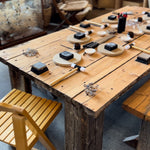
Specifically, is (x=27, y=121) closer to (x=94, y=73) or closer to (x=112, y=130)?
(x=94, y=73)

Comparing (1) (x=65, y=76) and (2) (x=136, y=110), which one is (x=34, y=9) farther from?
(2) (x=136, y=110)

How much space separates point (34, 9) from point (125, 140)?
7.46 ft

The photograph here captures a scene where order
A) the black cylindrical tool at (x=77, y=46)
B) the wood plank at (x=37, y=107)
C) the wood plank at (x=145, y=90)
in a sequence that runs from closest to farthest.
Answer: the wood plank at (x=37, y=107) → the wood plank at (x=145, y=90) → the black cylindrical tool at (x=77, y=46)

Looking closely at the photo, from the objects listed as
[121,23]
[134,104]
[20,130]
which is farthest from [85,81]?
[121,23]

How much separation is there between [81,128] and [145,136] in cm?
52

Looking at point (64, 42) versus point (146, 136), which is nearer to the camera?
point (146, 136)

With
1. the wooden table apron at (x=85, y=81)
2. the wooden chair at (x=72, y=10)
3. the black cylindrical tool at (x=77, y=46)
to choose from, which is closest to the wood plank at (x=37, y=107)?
the wooden table apron at (x=85, y=81)

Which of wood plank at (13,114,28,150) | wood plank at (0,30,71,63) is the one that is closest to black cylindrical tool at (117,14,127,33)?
wood plank at (0,30,71,63)

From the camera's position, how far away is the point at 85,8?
437 centimetres

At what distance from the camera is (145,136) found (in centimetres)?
169

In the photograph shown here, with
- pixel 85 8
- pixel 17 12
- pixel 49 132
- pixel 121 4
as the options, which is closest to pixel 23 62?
pixel 49 132

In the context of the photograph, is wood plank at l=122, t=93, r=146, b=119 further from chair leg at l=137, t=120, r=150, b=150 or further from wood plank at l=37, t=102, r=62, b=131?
wood plank at l=37, t=102, r=62, b=131

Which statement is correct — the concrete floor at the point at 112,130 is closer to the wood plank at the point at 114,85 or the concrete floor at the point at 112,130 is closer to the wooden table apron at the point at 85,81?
the wooden table apron at the point at 85,81

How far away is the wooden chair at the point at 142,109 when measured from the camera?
158cm
